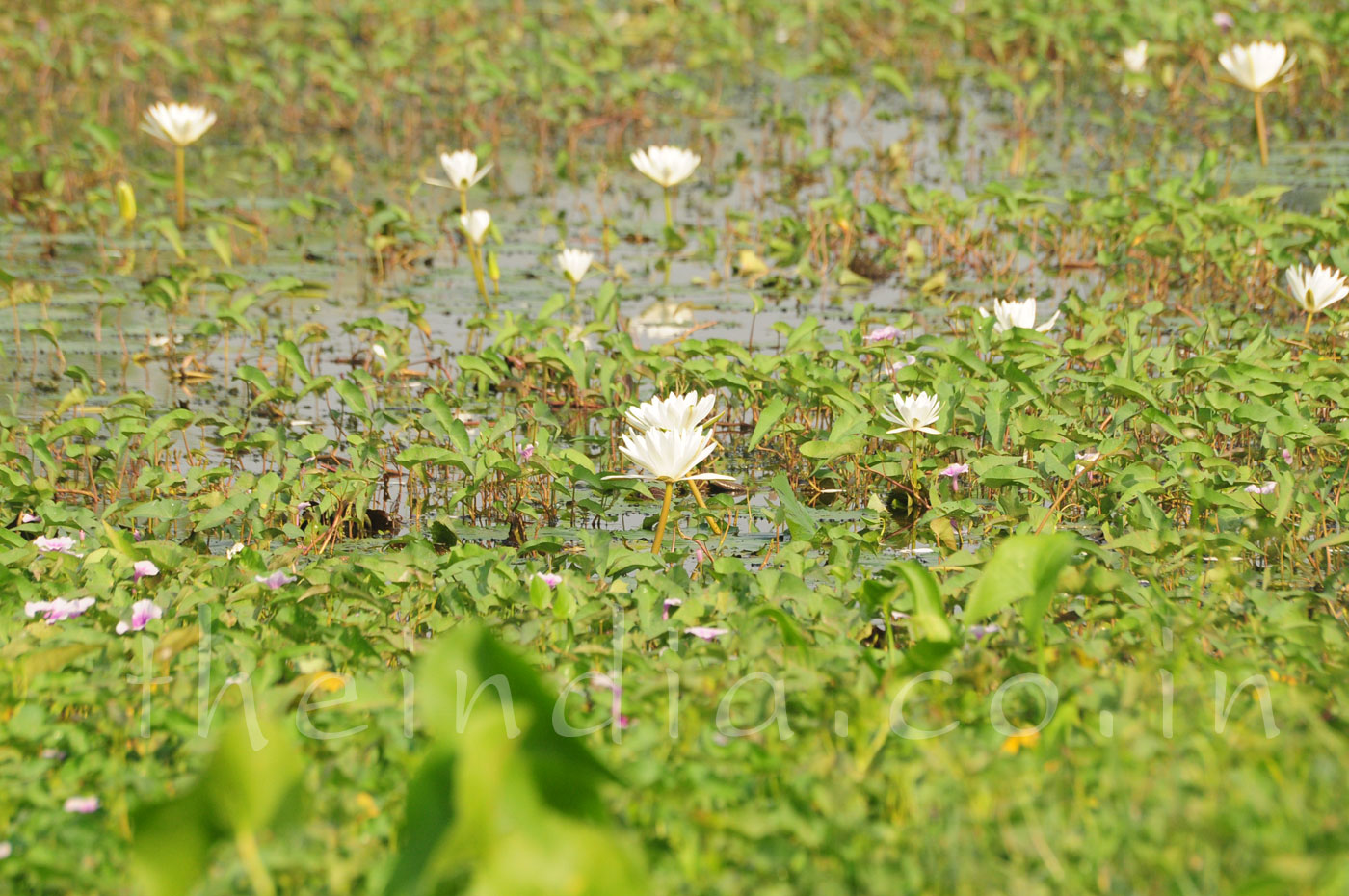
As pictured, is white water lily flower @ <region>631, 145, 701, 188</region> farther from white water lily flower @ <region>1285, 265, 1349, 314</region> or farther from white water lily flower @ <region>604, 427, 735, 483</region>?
white water lily flower @ <region>604, 427, 735, 483</region>

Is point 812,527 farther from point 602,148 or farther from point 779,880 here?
point 602,148

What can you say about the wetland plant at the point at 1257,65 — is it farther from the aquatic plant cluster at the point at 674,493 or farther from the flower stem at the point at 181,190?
the flower stem at the point at 181,190

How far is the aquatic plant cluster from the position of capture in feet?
6.33

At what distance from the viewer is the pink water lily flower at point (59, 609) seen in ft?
9.17

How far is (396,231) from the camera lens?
6.70 meters

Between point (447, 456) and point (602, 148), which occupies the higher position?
point (602, 148)

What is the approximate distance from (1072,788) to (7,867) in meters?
1.46

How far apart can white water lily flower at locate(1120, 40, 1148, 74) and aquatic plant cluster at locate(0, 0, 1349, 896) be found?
0.03 metres

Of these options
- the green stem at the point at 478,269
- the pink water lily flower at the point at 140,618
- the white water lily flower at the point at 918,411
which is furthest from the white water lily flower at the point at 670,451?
the green stem at the point at 478,269

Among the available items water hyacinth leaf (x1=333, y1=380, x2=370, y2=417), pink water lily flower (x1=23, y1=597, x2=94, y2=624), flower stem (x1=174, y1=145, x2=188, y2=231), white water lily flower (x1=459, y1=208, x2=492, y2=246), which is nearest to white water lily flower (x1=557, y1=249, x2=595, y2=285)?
white water lily flower (x1=459, y1=208, x2=492, y2=246)

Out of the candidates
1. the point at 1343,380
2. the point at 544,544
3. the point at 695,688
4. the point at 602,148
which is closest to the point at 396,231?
the point at 602,148

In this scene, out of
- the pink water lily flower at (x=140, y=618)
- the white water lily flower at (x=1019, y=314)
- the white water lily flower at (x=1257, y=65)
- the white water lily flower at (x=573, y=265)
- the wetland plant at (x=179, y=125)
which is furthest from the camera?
the white water lily flower at (x=1257, y=65)

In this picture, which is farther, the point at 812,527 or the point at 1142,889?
the point at 812,527

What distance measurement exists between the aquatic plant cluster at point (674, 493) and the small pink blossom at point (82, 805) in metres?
0.01
